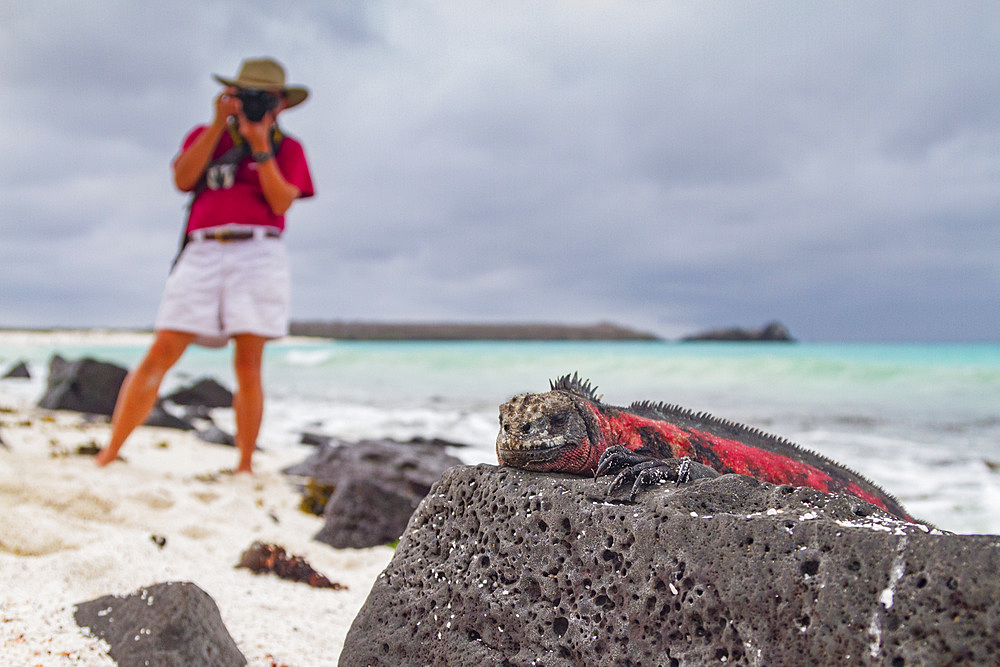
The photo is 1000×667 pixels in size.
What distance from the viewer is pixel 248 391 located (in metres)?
5.71

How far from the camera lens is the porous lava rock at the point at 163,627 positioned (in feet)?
Result: 7.44

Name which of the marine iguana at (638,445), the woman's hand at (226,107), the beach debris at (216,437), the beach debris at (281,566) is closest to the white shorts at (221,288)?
the woman's hand at (226,107)

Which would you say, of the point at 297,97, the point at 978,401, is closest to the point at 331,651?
the point at 297,97

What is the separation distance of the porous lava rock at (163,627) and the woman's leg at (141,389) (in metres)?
2.99

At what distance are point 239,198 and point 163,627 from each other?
3.72 m

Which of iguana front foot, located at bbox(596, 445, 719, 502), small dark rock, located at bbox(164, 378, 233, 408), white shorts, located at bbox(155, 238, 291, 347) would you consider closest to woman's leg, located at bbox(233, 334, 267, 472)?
white shorts, located at bbox(155, 238, 291, 347)

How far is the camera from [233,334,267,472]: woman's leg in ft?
18.3

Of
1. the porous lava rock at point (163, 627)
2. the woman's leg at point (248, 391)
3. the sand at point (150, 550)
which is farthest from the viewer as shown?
the woman's leg at point (248, 391)

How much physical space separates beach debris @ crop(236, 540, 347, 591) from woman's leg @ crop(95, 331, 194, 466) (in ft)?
7.17

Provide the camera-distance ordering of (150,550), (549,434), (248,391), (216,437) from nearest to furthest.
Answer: (549,434) → (150,550) → (248,391) → (216,437)

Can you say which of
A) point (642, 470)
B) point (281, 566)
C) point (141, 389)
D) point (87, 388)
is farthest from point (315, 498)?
point (87, 388)

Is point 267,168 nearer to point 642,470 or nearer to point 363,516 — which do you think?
point 363,516

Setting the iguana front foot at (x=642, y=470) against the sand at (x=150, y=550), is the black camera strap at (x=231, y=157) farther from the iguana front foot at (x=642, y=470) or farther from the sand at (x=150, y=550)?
the iguana front foot at (x=642, y=470)

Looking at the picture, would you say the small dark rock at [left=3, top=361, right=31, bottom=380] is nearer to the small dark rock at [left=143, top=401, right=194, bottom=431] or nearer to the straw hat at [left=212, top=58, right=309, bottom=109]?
the small dark rock at [left=143, top=401, right=194, bottom=431]
